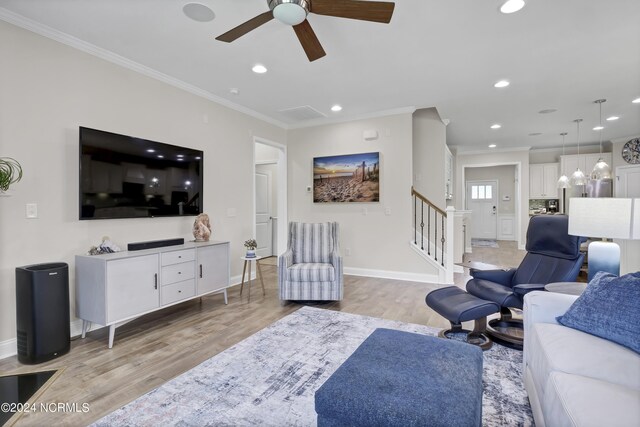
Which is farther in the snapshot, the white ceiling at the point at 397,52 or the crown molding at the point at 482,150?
the crown molding at the point at 482,150

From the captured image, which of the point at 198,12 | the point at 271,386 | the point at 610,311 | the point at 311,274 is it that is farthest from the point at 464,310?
the point at 198,12

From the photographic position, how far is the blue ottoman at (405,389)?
1139mm

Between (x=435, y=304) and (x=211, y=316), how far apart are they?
2.29m

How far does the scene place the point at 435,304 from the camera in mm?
2680

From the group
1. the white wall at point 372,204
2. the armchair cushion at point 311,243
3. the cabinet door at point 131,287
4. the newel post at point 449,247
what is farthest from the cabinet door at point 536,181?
the cabinet door at point 131,287

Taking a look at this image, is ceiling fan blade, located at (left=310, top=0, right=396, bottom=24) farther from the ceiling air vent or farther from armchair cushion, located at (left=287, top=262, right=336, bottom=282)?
the ceiling air vent

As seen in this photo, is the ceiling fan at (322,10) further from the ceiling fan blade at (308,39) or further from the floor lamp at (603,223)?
the floor lamp at (603,223)

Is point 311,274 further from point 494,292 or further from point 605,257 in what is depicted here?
point 605,257

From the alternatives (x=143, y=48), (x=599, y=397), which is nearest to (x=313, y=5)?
(x=143, y=48)

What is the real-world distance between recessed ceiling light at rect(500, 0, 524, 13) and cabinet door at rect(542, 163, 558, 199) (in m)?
7.46

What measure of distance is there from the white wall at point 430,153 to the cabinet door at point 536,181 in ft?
15.5

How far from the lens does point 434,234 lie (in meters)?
5.47

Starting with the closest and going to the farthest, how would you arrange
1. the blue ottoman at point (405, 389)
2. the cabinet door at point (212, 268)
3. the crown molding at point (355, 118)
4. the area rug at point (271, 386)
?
the blue ottoman at point (405, 389) → the area rug at point (271, 386) → the cabinet door at point (212, 268) → the crown molding at point (355, 118)

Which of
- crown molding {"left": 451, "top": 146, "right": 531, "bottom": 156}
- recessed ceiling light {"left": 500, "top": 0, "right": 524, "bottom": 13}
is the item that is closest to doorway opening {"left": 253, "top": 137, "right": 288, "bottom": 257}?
recessed ceiling light {"left": 500, "top": 0, "right": 524, "bottom": 13}
